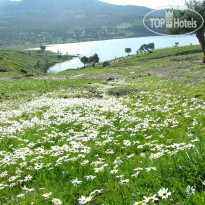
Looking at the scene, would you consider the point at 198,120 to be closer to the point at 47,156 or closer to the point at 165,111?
the point at 165,111

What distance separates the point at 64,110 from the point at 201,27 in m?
32.3

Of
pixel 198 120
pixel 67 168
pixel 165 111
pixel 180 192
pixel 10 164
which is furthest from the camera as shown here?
pixel 165 111

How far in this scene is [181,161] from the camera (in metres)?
4.68

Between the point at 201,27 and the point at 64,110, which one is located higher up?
the point at 201,27

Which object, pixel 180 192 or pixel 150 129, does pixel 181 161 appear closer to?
pixel 180 192

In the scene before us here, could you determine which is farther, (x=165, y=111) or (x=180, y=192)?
(x=165, y=111)

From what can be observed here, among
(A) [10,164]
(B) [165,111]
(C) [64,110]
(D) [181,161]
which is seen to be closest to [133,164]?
(D) [181,161]

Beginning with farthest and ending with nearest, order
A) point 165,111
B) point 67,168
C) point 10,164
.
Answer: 1. point 165,111
2. point 10,164
3. point 67,168

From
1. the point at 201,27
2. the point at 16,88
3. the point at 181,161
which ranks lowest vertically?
the point at 16,88

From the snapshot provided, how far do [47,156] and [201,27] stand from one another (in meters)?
38.7

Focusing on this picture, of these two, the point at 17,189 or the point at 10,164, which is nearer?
the point at 17,189

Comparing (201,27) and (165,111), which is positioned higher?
(201,27)

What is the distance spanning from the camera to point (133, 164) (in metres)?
5.64

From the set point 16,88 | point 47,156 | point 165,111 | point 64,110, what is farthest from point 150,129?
point 16,88
